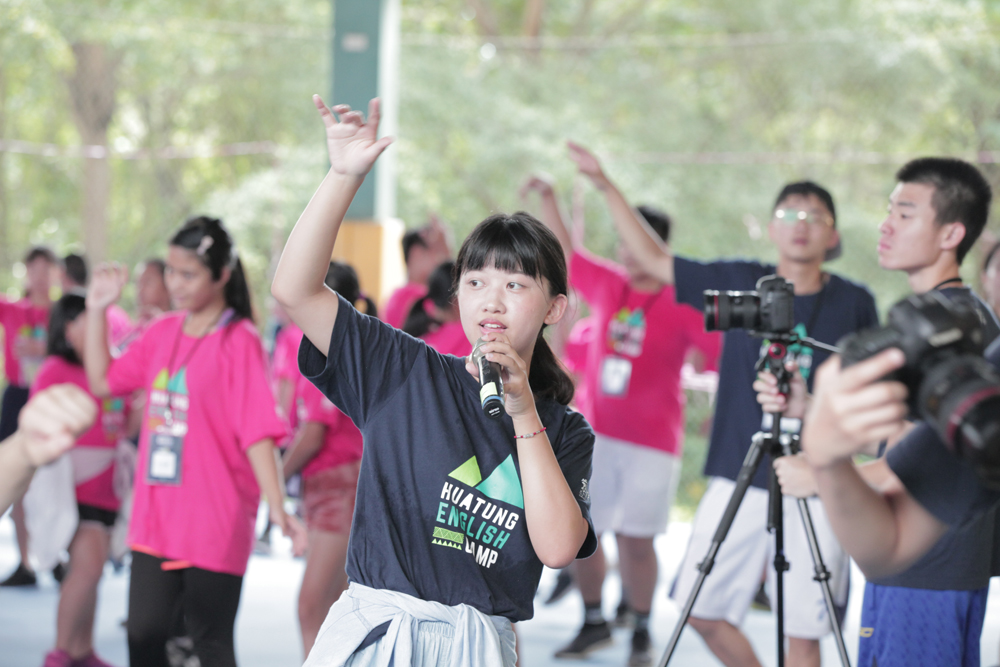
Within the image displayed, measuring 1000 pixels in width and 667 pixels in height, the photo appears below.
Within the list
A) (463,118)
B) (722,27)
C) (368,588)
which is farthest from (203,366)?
(722,27)

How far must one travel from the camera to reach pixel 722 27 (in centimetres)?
1012

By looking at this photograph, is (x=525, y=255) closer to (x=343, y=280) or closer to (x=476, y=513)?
(x=476, y=513)

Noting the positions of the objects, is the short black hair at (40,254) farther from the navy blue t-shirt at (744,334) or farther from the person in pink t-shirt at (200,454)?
the navy blue t-shirt at (744,334)

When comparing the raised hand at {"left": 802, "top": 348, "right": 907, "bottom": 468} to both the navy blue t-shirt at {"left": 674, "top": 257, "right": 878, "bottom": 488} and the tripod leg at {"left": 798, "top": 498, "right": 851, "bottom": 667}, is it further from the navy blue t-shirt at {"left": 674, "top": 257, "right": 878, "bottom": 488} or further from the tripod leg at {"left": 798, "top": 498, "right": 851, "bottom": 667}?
the navy blue t-shirt at {"left": 674, "top": 257, "right": 878, "bottom": 488}

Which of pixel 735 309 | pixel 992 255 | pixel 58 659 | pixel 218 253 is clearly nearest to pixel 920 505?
pixel 735 309

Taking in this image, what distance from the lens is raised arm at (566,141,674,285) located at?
134 inches

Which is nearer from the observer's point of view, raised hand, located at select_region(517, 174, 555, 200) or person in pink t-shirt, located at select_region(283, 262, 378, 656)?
person in pink t-shirt, located at select_region(283, 262, 378, 656)

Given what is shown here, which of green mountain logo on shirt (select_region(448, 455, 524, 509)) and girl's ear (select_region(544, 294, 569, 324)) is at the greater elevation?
girl's ear (select_region(544, 294, 569, 324))

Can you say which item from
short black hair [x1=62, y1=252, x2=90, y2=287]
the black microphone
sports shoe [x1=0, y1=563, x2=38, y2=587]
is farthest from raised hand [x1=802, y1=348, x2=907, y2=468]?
short black hair [x1=62, y1=252, x2=90, y2=287]

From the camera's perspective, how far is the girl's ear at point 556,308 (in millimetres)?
1907

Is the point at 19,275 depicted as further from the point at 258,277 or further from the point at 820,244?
the point at 820,244

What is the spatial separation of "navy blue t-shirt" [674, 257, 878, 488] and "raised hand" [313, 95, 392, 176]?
1.89 m

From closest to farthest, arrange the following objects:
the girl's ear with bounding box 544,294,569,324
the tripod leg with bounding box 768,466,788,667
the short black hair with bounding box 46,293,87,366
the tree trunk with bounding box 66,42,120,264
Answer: the girl's ear with bounding box 544,294,569,324 → the tripod leg with bounding box 768,466,788,667 → the short black hair with bounding box 46,293,87,366 → the tree trunk with bounding box 66,42,120,264

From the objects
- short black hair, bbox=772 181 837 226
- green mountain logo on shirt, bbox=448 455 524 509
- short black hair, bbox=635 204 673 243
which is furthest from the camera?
short black hair, bbox=635 204 673 243
